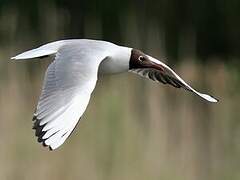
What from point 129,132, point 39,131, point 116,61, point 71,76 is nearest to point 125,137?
point 129,132

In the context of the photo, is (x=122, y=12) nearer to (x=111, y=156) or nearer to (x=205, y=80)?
(x=205, y=80)

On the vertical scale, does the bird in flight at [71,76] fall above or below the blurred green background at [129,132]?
above

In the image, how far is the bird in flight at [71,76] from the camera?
236 centimetres

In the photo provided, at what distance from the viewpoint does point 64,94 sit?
251 cm

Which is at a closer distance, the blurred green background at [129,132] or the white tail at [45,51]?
the white tail at [45,51]

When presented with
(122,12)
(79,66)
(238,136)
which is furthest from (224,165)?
(122,12)

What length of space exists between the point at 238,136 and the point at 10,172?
79 centimetres

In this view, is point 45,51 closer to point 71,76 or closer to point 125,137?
point 71,76

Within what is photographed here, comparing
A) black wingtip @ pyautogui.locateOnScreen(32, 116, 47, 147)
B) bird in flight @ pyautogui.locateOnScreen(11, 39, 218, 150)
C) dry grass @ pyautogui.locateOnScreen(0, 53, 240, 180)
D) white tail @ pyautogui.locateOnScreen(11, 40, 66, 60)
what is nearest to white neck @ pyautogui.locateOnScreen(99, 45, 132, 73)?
bird in flight @ pyautogui.locateOnScreen(11, 39, 218, 150)

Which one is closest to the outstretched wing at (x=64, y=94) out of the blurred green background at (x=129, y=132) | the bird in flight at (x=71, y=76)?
the bird in flight at (x=71, y=76)

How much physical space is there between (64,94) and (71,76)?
66mm

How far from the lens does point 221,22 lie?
7.78m

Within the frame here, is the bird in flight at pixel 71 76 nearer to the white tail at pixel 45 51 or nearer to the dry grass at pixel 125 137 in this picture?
the white tail at pixel 45 51

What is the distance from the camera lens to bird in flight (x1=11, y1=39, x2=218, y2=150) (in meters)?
2.36
